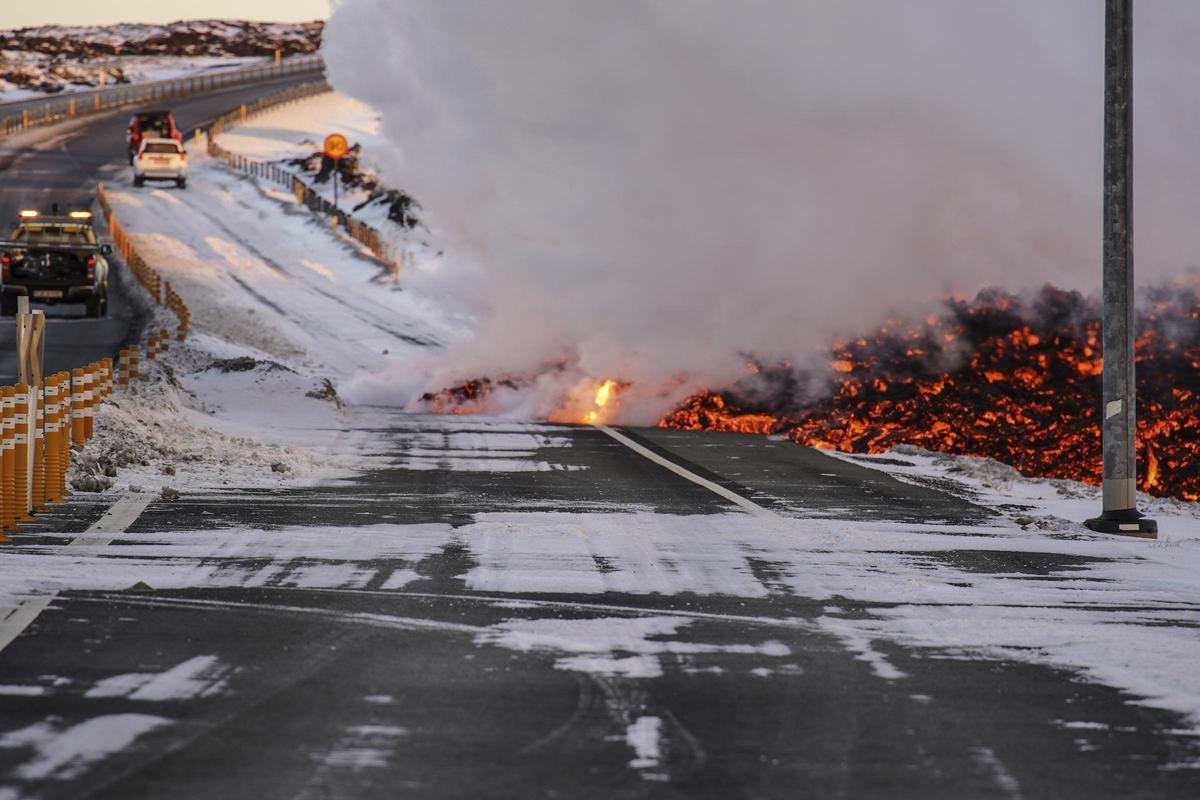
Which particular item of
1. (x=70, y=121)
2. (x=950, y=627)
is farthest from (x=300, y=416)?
(x=70, y=121)

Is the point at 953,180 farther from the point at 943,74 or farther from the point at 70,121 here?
the point at 70,121

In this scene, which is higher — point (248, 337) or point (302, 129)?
point (302, 129)

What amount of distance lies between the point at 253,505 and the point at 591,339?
13.8m

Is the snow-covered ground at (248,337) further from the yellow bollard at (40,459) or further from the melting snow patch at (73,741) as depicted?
the melting snow patch at (73,741)

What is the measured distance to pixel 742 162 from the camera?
87.1 feet

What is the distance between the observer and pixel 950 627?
8938 millimetres

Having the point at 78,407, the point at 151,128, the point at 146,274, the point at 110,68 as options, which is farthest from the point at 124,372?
the point at 110,68

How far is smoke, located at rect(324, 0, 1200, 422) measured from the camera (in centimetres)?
2334

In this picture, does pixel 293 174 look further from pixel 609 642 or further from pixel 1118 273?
pixel 609 642

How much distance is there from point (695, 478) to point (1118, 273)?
541cm

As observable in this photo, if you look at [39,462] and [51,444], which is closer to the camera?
[51,444]

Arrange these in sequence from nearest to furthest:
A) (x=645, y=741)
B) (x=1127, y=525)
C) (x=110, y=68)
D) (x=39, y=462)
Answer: (x=645, y=741), (x=1127, y=525), (x=39, y=462), (x=110, y=68)

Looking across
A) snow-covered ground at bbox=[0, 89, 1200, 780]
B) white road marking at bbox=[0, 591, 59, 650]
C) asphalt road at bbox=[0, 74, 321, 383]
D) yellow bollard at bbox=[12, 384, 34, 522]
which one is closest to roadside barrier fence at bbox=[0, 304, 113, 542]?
yellow bollard at bbox=[12, 384, 34, 522]

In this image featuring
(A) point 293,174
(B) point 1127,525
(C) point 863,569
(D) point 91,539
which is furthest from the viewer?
(A) point 293,174
